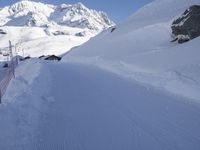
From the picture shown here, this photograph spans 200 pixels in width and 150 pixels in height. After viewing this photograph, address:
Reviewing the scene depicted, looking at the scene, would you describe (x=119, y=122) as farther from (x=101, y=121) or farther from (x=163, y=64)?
(x=163, y=64)

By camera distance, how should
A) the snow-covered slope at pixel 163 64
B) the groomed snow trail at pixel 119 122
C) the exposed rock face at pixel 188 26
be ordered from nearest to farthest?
1. the groomed snow trail at pixel 119 122
2. the snow-covered slope at pixel 163 64
3. the exposed rock face at pixel 188 26

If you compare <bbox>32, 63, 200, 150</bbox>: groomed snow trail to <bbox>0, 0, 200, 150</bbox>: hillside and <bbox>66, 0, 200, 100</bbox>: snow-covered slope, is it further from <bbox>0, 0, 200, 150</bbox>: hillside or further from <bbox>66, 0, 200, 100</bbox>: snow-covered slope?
<bbox>66, 0, 200, 100</bbox>: snow-covered slope

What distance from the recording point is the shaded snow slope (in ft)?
21.5

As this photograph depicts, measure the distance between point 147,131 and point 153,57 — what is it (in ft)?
52.8

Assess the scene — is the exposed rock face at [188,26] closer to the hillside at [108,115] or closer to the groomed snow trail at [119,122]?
the hillside at [108,115]

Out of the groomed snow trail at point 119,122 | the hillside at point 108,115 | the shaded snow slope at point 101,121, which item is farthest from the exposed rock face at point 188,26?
the groomed snow trail at point 119,122

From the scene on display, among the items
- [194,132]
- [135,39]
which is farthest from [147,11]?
[194,132]

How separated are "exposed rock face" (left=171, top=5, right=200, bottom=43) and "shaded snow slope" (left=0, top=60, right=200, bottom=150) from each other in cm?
1539

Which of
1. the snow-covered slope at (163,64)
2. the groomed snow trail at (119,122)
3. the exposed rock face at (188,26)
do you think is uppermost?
the exposed rock face at (188,26)

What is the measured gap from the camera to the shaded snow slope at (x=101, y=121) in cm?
655

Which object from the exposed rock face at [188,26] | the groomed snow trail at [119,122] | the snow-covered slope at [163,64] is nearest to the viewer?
the groomed snow trail at [119,122]

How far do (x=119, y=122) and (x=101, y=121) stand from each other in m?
0.47

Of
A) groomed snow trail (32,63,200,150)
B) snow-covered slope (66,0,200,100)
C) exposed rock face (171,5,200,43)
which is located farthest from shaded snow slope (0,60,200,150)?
exposed rock face (171,5,200,43)

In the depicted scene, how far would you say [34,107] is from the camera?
32.1 ft
